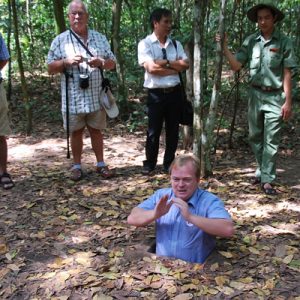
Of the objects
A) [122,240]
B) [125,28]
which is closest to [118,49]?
[125,28]

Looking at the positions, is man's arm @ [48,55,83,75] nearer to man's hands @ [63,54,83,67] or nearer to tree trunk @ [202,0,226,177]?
man's hands @ [63,54,83,67]

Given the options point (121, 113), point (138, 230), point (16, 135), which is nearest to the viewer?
point (138, 230)

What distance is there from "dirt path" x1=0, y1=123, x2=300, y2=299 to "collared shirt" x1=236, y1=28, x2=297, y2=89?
1.26m

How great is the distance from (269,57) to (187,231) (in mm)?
2273

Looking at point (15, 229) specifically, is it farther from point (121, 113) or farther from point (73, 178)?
point (121, 113)

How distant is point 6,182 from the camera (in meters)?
5.10

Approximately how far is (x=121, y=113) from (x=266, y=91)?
4126mm

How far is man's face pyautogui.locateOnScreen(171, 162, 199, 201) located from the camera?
10.8 ft

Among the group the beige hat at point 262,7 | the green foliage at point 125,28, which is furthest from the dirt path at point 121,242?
the green foliage at point 125,28

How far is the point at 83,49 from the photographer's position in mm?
4934

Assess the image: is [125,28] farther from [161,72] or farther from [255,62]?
[255,62]

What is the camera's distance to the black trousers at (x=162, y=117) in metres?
5.21

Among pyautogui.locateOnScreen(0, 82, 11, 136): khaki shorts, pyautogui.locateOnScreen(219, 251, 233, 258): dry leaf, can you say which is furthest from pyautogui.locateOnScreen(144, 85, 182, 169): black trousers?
pyautogui.locateOnScreen(219, 251, 233, 258): dry leaf

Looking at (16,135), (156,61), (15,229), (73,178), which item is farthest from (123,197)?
(16,135)
